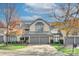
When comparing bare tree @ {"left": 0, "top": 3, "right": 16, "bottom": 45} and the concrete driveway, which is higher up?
bare tree @ {"left": 0, "top": 3, "right": 16, "bottom": 45}

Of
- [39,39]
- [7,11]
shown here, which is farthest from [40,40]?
[7,11]

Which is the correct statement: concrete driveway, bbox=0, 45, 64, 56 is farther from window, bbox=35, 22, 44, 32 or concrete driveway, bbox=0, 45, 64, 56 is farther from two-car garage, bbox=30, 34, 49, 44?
window, bbox=35, 22, 44, 32

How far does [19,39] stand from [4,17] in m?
0.30

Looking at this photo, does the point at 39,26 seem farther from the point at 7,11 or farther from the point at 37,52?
the point at 7,11

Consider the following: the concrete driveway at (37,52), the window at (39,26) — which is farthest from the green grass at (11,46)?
the window at (39,26)

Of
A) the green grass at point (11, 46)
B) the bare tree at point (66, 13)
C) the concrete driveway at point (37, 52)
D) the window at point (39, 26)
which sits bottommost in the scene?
the concrete driveway at point (37, 52)

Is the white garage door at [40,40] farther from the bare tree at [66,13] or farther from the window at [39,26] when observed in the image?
the bare tree at [66,13]

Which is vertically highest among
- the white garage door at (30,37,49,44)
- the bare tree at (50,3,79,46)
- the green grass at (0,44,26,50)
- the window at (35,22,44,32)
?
the bare tree at (50,3,79,46)

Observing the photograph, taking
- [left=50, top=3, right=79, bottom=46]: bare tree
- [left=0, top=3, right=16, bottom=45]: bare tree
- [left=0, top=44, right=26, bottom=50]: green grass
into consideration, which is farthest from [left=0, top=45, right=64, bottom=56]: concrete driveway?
[left=50, top=3, right=79, bottom=46]: bare tree

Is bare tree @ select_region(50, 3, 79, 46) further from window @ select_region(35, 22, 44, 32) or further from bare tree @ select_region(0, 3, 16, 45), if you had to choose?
bare tree @ select_region(0, 3, 16, 45)

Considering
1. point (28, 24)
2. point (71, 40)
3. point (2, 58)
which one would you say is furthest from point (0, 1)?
point (71, 40)

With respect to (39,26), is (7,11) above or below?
above

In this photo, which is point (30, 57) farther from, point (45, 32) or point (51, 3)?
point (51, 3)

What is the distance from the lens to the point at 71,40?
136 inches
